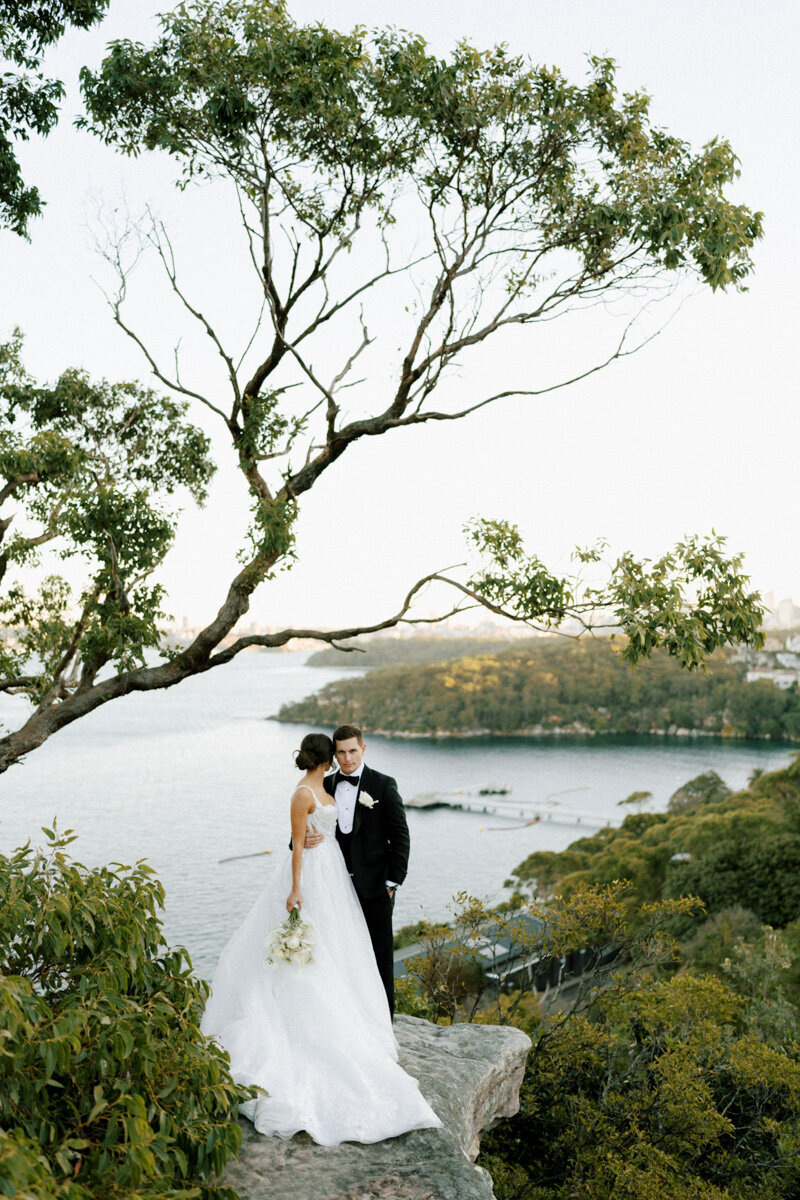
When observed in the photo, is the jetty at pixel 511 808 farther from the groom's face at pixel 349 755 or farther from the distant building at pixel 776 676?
the groom's face at pixel 349 755

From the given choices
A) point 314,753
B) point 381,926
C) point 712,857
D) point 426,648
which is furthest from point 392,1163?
point 426,648

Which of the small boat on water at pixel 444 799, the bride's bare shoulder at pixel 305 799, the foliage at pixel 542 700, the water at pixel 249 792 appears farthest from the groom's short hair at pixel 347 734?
the foliage at pixel 542 700

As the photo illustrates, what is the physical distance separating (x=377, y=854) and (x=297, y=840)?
0.46 metres

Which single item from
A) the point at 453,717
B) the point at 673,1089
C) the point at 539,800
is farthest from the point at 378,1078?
the point at 453,717

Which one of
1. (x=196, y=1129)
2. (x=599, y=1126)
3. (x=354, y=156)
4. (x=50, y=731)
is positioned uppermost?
(x=354, y=156)

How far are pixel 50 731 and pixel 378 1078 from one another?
164 inches

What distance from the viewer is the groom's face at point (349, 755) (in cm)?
412

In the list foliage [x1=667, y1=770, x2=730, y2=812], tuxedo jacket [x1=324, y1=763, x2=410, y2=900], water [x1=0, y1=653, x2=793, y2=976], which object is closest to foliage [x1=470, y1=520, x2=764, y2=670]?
tuxedo jacket [x1=324, y1=763, x2=410, y2=900]

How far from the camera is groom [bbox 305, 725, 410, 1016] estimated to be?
415cm

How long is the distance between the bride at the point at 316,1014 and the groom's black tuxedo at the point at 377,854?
12 cm

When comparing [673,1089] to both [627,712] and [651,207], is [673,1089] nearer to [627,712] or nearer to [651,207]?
[651,207]

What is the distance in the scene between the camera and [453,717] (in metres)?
88.9

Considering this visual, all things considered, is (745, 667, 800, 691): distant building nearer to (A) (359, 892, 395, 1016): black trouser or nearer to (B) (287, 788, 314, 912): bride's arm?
(A) (359, 892, 395, 1016): black trouser

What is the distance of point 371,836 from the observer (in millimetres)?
4203
